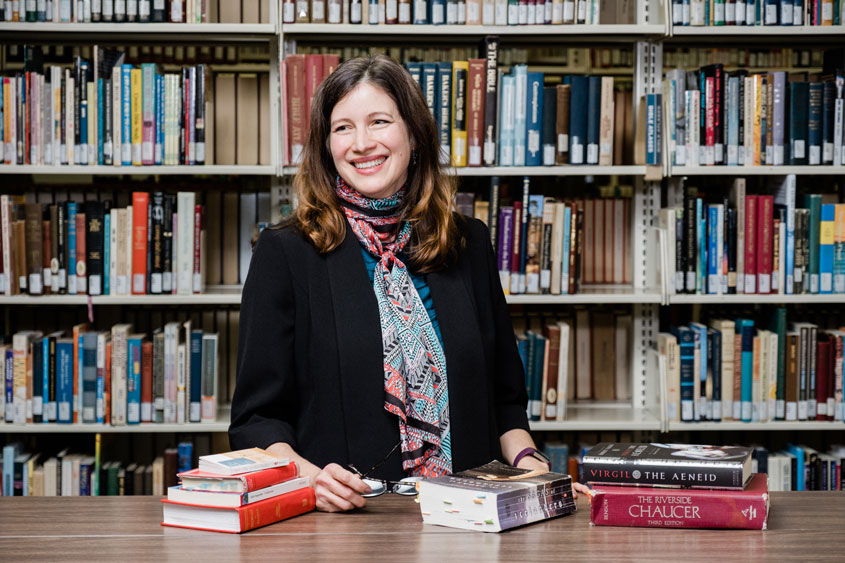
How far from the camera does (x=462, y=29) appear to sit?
278 centimetres

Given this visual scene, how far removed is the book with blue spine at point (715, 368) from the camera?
2873 mm

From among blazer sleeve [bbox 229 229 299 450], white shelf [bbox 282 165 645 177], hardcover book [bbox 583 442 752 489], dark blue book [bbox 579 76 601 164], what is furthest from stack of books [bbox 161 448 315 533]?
dark blue book [bbox 579 76 601 164]

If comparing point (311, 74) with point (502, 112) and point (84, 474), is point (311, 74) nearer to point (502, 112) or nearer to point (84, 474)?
point (502, 112)

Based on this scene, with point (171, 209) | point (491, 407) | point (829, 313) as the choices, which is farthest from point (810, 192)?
point (171, 209)

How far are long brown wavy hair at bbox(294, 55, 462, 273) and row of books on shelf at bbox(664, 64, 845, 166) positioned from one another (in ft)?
4.08

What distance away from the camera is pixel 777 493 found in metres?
1.51

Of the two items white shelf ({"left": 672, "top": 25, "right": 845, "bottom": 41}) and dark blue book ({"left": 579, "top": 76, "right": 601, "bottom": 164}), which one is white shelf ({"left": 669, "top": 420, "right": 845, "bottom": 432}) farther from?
white shelf ({"left": 672, "top": 25, "right": 845, "bottom": 41})

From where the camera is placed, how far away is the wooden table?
1171mm

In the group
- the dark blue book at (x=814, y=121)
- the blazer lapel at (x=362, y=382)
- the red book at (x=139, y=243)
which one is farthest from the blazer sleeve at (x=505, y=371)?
the dark blue book at (x=814, y=121)

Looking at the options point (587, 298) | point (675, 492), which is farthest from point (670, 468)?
point (587, 298)

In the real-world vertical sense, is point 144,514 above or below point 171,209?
below

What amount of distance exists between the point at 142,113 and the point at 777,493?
2128 mm

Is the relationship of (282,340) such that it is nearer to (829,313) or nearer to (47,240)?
(47,240)

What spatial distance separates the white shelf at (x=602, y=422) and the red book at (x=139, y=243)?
131 centimetres
